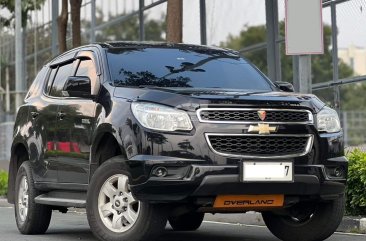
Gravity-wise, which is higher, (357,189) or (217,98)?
(217,98)

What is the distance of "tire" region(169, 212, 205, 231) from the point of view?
9547 millimetres

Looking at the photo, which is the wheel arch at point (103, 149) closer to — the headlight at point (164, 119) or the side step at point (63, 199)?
the side step at point (63, 199)

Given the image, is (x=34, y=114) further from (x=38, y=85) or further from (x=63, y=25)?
(x=63, y=25)

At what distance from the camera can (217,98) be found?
7.12 metres

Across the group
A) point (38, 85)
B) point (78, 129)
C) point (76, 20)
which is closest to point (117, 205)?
point (78, 129)

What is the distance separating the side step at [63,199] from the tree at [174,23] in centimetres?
672

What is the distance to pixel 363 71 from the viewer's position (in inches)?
651

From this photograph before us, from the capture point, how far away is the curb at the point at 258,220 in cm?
922

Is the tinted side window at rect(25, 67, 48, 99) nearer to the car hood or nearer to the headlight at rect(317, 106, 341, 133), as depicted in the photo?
the car hood

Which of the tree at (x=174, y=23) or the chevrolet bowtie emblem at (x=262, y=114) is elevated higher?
the tree at (x=174, y=23)

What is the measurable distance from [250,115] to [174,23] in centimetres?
833

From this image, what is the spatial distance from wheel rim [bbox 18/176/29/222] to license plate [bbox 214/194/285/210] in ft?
9.62

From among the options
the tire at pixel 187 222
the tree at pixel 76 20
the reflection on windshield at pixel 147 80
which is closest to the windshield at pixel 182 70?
the reflection on windshield at pixel 147 80

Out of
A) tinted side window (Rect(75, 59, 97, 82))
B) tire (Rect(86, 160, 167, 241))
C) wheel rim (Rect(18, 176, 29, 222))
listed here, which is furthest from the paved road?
tinted side window (Rect(75, 59, 97, 82))
